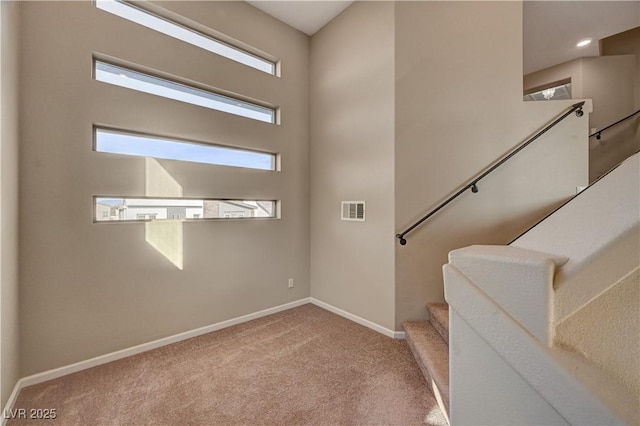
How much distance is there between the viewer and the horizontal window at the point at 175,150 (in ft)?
7.57

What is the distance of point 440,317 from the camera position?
234 centimetres

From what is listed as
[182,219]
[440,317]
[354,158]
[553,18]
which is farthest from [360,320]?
[553,18]

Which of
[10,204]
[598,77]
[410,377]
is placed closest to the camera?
[10,204]

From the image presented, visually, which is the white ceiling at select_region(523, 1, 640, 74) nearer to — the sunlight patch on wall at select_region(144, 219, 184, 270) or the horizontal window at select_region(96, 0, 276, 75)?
the horizontal window at select_region(96, 0, 276, 75)

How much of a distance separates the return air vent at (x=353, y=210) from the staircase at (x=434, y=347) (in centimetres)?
120

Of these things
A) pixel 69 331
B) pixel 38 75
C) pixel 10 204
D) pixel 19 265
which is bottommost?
pixel 69 331

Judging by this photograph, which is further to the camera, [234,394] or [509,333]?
[234,394]

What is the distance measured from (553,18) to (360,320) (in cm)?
456

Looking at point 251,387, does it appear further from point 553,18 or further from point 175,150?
point 553,18

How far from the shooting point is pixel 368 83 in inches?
117

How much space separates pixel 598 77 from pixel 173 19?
5.98 m

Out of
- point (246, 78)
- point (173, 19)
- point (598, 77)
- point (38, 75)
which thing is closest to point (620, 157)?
point (598, 77)

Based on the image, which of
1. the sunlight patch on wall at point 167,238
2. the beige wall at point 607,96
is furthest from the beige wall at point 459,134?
the sunlight patch on wall at point 167,238

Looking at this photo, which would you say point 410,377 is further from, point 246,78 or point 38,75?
point 38,75
